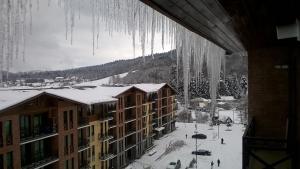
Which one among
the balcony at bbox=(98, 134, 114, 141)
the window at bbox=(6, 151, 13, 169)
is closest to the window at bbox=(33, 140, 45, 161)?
the window at bbox=(6, 151, 13, 169)

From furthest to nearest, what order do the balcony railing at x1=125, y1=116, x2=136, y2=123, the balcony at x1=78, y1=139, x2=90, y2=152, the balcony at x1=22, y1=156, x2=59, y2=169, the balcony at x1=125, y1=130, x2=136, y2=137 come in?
the balcony railing at x1=125, y1=116, x2=136, y2=123 → the balcony at x1=125, y1=130, x2=136, y2=137 → the balcony at x1=78, y1=139, x2=90, y2=152 → the balcony at x1=22, y1=156, x2=59, y2=169

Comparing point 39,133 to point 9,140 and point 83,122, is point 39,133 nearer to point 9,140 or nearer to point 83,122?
point 9,140

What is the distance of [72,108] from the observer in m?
18.1

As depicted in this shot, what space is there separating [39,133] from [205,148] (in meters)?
17.9

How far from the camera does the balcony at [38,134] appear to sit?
1486 centimetres

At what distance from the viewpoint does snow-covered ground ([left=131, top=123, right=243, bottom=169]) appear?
936 inches

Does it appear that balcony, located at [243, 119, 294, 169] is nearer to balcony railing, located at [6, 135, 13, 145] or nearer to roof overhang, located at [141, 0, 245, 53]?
roof overhang, located at [141, 0, 245, 53]

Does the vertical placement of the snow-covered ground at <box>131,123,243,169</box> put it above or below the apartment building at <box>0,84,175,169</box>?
below

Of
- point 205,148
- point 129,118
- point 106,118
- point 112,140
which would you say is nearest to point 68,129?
point 106,118

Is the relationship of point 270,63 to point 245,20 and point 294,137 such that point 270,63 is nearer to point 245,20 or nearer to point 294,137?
point 294,137

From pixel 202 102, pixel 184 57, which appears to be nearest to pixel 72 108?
pixel 184 57

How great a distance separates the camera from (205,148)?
96.7 ft

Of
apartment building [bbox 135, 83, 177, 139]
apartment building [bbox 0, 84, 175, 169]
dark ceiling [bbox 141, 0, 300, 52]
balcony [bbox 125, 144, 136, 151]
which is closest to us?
dark ceiling [bbox 141, 0, 300, 52]

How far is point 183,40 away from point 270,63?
358cm
